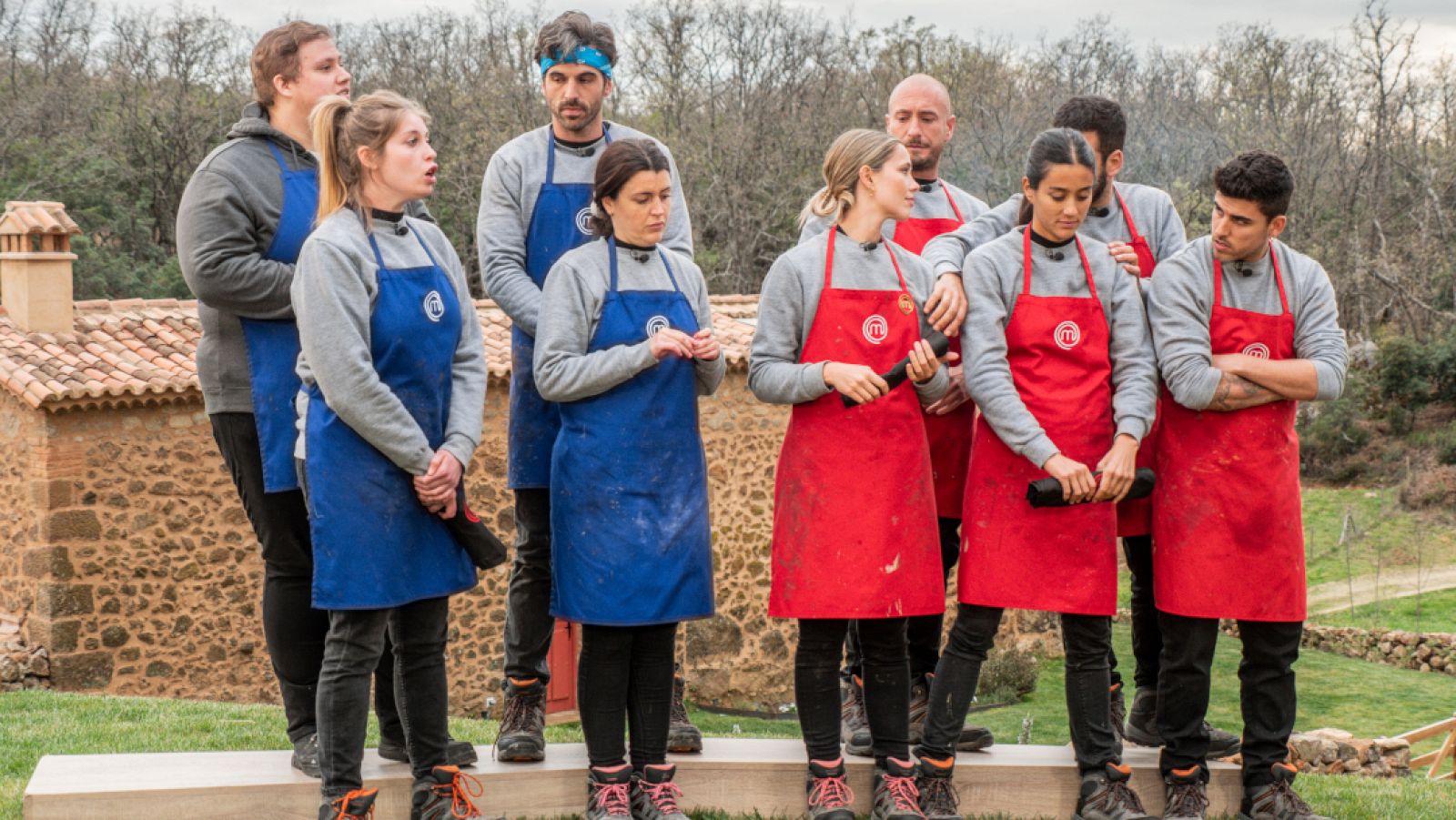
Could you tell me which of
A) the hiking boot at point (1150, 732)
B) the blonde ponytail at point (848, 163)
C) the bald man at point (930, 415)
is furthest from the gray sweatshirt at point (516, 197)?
the hiking boot at point (1150, 732)

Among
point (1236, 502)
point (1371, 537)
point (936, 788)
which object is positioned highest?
point (1236, 502)

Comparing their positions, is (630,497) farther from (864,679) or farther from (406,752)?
(406,752)

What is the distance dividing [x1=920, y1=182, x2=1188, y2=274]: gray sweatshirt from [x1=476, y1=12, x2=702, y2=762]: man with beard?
0.79m

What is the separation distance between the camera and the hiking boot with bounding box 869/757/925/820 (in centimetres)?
364

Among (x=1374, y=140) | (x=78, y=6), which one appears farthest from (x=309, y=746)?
(x=1374, y=140)

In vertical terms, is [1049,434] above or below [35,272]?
below

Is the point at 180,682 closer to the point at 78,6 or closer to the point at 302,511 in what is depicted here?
the point at 302,511

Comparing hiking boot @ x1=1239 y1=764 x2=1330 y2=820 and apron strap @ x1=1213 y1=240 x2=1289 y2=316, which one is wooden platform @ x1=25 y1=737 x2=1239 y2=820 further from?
apron strap @ x1=1213 y1=240 x2=1289 y2=316

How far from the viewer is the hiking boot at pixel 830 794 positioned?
3676 mm

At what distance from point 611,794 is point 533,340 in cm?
127

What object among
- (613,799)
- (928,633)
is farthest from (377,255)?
(928,633)

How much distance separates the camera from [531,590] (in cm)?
392

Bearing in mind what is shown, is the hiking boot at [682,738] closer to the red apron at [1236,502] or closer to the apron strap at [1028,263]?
the red apron at [1236,502]

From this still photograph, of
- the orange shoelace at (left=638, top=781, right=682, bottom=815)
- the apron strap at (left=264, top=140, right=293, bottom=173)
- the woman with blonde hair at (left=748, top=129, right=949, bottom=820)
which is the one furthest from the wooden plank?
the apron strap at (left=264, top=140, right=293, bottom=173)
